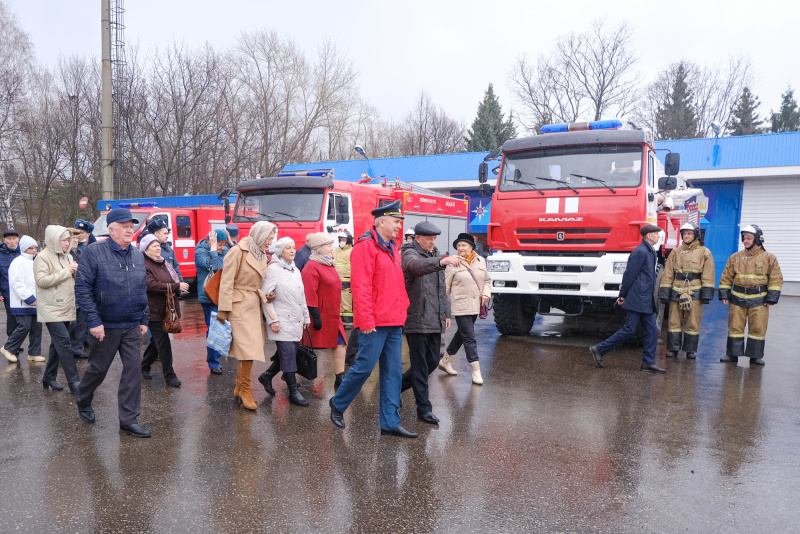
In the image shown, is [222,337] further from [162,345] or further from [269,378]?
[162,345]

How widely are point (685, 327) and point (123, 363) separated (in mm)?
7186

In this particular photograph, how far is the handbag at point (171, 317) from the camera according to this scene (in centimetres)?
644

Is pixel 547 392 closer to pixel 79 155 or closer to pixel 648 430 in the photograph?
pixel 648 430

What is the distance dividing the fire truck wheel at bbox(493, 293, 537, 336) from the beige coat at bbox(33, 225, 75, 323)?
6.05 m

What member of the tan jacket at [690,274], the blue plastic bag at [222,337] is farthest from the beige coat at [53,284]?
the tan jacket at [690,274]

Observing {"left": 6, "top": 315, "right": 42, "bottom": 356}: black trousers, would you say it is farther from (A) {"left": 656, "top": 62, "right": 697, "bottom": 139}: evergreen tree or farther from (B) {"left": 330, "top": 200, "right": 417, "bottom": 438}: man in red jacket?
(A) {"left": 656, "top": 62, "right": 697, "bottom": 139}: evergreen tree

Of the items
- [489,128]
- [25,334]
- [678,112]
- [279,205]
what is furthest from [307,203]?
[678,112]

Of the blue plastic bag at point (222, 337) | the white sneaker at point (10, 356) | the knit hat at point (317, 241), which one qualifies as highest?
the knit hat at point (317, 241)

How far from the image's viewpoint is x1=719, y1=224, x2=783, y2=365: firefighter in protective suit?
26.7 ft

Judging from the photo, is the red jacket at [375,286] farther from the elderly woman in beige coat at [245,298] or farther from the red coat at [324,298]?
the red coat at [324,298]

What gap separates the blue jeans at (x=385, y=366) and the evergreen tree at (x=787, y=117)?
175ft

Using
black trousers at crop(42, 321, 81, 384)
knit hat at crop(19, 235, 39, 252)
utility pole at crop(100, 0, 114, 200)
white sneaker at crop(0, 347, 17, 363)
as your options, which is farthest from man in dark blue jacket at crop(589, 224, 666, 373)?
utility pole at crop(100, 0, 114, 200)

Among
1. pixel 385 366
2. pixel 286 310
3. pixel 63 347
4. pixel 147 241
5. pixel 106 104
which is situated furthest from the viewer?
pixel 106 104

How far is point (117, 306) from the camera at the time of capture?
4926mm
